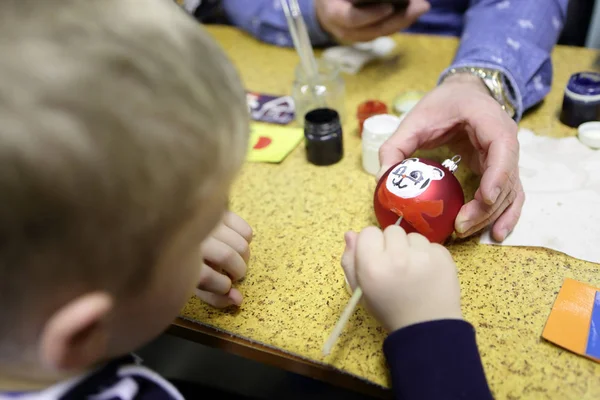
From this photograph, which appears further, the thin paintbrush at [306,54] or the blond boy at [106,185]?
the thin paintbrush at [306,54]

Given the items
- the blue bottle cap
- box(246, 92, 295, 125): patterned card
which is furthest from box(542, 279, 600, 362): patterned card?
box(246, 92, 295, 125): patterned card

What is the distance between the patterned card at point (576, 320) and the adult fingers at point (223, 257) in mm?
357

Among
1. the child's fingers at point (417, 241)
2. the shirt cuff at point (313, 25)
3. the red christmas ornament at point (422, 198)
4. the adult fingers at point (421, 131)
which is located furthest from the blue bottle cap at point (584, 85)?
the shirt cuff at point (313, 25)

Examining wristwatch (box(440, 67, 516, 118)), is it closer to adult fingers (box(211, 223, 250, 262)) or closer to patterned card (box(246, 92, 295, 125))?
patterned card (box(246, 92, 295, 125))

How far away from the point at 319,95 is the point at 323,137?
19 cm

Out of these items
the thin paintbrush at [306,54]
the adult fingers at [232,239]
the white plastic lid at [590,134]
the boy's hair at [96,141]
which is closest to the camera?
the boy's hair at [96,141]

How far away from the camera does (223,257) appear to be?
63cm

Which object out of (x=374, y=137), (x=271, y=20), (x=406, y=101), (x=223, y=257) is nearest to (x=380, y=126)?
(x=374, y=137)

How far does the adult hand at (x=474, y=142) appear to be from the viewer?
0.64m

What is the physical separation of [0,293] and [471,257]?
526 millimetres

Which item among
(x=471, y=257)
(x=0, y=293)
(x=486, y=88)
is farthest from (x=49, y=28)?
(x=486, y=88)

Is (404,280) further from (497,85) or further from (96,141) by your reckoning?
(497,85)

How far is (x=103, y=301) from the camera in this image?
37 cm

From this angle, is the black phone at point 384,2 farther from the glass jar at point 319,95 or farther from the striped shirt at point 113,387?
the striped shirt at point 113,387
